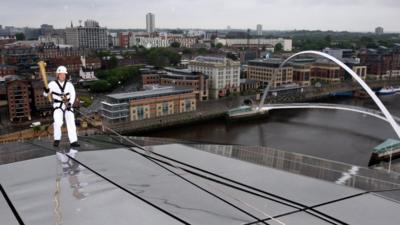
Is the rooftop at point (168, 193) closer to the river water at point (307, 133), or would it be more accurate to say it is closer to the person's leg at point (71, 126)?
the person's leg at point (71, 126)

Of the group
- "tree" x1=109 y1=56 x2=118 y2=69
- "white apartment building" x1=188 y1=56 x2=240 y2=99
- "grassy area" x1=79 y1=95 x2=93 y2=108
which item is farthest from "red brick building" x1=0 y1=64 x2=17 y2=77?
"white apartment building" x1=188 y1=56 x2=240 y2=99

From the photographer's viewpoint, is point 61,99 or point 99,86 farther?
point 99,86

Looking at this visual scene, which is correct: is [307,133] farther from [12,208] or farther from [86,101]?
[12,208]

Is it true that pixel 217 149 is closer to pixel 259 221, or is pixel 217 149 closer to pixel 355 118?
pixel 259 221

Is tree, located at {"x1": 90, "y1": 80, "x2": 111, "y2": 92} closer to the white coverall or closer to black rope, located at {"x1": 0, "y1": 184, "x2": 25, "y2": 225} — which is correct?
the white coverall

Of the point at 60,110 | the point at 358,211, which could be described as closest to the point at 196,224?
the point at 358,211

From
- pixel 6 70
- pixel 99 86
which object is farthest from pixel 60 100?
pixel 6 70

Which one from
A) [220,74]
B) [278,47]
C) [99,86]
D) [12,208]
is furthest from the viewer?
[278,47]
